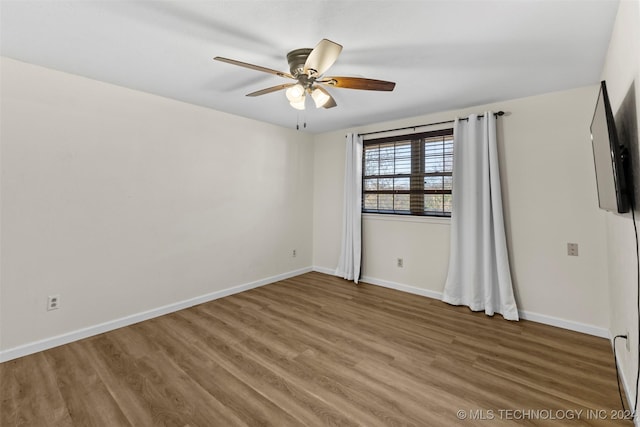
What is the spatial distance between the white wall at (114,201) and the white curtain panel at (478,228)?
8.40 ft

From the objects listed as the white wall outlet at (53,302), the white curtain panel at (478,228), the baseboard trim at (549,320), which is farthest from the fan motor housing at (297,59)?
the baseboard trim at (549,320)

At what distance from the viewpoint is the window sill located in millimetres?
3623

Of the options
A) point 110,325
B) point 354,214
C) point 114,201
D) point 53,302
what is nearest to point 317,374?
point 110,325

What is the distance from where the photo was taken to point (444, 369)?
6.98 ft

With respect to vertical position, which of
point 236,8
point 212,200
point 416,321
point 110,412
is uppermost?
point 236,8

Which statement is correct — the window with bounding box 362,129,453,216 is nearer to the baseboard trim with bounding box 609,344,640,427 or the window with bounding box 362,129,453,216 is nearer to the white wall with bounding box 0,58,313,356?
the white wall with bounding box 0,58,313,356

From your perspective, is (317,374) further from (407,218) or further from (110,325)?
(407,218)

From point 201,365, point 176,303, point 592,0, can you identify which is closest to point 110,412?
point 201,365

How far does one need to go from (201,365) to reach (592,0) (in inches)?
133

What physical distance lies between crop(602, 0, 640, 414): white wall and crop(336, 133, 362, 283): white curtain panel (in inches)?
104

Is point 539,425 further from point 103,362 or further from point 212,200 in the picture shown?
point 212,200

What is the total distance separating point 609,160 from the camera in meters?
1.38

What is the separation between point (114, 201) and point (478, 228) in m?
3.84

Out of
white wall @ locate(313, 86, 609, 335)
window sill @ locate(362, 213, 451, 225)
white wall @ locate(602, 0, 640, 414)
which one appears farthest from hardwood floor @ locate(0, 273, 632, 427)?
window sill @ locate(362, 213, 451, 225)
